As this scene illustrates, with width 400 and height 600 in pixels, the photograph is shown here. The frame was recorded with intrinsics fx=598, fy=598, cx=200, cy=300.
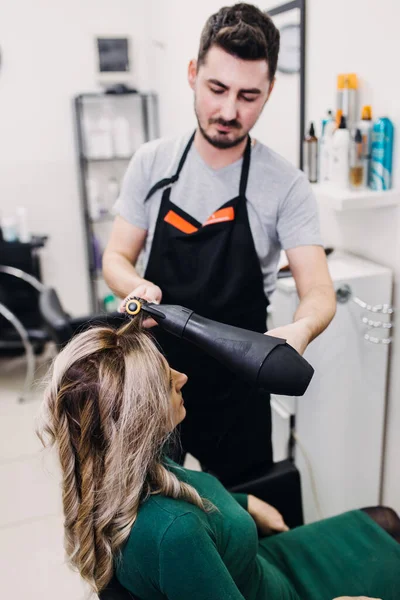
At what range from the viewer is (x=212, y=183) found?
1.44 m

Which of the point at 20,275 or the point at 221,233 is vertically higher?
the point at 221,233

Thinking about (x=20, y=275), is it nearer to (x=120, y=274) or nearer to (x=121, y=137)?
(x=121, y=137)

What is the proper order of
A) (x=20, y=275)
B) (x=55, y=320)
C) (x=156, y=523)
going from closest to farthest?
(x=156, y=523) < (x=55, y=320) < (x=20, y=275)

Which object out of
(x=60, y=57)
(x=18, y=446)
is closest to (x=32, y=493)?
(x=18, y=446)

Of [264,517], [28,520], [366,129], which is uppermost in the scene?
[366,129]

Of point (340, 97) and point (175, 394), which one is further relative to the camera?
point (340, 97)

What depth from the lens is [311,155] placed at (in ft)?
6.83

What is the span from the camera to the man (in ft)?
4.35

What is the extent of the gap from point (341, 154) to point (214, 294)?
760 mm

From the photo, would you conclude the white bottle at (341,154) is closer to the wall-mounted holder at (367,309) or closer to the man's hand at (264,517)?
the wall-mounted holder at (367,309)

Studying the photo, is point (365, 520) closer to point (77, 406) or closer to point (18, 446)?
point (77, 406)

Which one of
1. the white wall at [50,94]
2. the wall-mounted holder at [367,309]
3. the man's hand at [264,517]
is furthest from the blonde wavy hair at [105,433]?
the white wall at [50,94]

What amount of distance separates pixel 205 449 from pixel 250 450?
12 cm

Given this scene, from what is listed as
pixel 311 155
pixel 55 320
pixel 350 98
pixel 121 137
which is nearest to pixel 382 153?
pixel 350 98
